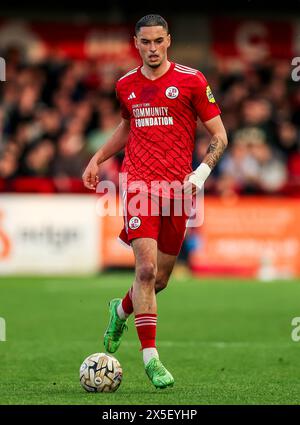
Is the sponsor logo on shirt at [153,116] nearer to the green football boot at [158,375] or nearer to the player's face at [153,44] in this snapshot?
the player's face at [153,44]

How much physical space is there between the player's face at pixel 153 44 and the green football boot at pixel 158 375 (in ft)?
6.76

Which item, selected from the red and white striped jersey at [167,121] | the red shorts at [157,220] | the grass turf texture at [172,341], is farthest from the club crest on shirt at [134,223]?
the grass turf texture at [172,341]

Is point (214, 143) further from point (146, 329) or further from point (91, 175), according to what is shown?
point (146, 329)

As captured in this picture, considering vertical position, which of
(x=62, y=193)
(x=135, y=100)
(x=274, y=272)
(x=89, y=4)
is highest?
(x=89, y=4)

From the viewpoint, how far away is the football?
8.05m

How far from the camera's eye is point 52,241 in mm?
18406

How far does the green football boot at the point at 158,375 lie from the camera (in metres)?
7.99

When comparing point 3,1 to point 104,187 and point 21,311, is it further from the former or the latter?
point 21,311

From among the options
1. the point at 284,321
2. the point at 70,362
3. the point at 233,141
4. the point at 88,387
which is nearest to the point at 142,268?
the point at 88,387

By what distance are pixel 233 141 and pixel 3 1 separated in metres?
6.48

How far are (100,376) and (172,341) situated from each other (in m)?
3.19

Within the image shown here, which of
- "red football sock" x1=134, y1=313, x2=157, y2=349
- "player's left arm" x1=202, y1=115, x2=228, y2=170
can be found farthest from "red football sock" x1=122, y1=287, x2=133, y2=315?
"player's left arm" x1=202, y1=115, x2=228, y2=170

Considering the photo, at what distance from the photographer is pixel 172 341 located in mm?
11203

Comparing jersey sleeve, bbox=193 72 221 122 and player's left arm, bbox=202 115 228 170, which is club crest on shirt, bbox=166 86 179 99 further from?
player's left arm, bbox=202 115 228 170
